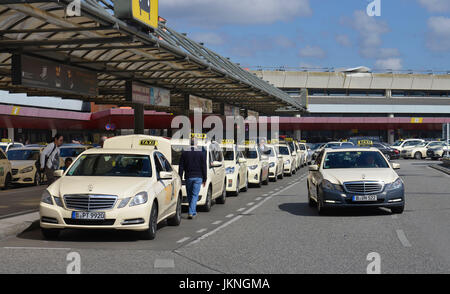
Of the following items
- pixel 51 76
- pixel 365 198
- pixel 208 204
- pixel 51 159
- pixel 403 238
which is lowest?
pixel 403 238

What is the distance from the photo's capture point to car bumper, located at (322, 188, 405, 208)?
14.1 metres

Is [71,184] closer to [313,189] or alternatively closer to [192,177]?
[192,177]

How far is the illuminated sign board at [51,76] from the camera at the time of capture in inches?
631

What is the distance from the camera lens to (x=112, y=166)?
12.0m

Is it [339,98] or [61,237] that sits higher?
[339,98]

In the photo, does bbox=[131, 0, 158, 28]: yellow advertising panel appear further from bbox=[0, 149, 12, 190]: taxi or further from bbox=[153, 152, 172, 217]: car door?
bbox=[0, 149, 12, 190]: taxi

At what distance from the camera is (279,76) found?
90.9 meters

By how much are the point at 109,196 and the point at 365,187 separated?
5908 millimetres

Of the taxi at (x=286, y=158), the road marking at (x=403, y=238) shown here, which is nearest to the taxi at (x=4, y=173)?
the taxi at (x=286, y=158)

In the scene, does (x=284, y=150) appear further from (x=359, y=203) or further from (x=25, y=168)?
(x=359, y=203)

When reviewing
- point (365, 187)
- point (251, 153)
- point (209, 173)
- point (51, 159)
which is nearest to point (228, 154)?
point (251, 153)
